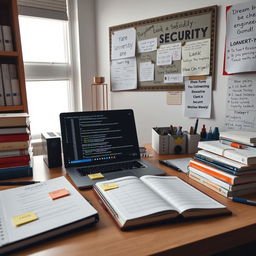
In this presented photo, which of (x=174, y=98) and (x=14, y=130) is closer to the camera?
(x=14, y=130)

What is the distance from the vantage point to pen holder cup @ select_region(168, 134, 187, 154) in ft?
4.62

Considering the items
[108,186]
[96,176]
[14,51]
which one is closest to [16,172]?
[96,176]

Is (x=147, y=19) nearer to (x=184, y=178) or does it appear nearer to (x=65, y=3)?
(x=65, y=3)

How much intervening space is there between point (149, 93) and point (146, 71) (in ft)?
0.59

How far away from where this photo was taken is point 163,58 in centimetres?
192

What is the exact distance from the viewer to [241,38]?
4.87 ft

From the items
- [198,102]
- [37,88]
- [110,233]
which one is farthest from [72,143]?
[37,88]

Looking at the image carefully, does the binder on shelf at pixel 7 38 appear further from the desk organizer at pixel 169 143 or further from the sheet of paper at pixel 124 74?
the desk organizer at pixel 169 143

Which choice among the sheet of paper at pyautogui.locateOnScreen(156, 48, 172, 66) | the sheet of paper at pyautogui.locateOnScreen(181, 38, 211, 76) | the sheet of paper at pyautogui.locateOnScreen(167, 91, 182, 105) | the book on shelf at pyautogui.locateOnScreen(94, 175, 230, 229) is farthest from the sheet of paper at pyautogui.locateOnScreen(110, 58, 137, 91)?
the book on shelf at pyautogui.locateOnScreen(94, 175, 230, 229)

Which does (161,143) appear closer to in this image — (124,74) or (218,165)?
(218,165)

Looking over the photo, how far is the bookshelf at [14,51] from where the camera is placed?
1705mm

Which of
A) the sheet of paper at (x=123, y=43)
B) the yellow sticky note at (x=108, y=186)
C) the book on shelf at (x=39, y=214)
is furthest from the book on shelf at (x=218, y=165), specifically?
the sheet of paper at (x=123, y=43)

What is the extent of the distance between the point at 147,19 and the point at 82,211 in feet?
5.63

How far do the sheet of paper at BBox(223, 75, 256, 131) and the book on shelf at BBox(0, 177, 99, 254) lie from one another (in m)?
1.16
